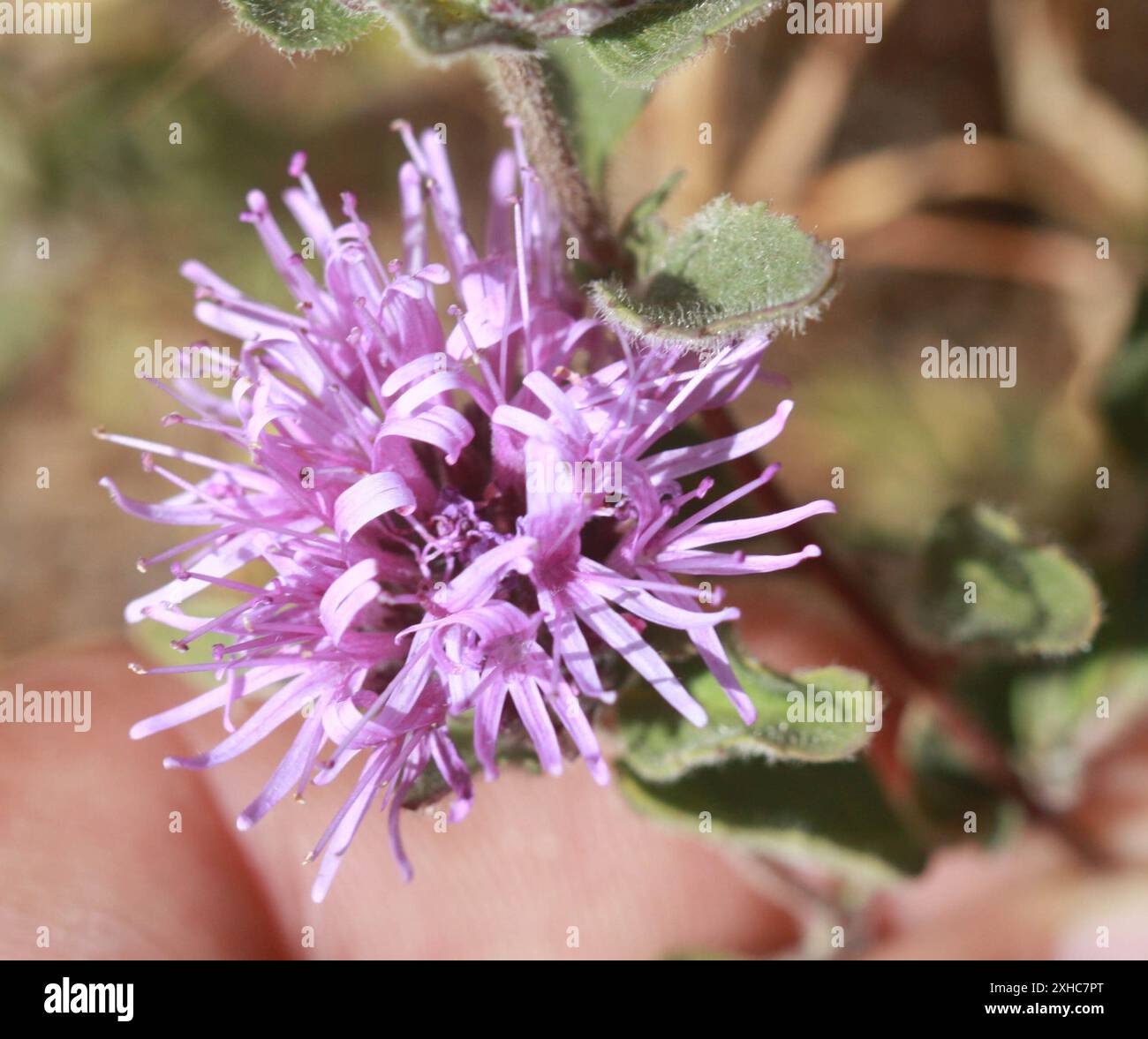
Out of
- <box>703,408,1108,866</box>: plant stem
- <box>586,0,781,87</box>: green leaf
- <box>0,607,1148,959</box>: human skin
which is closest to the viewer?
<box>586,0,781,87</box>: green leaf

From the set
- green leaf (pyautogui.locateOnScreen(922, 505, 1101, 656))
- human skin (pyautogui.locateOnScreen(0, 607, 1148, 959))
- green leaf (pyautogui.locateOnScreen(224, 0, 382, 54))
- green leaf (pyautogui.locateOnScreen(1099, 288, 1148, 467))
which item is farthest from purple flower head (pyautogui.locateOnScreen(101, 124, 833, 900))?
green leaf (pyautogui.locateOnScreen(1099, 288, 1148, 467))

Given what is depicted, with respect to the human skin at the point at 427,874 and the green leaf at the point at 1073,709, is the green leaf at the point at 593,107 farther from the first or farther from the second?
the green leaf at the point at 1073,709

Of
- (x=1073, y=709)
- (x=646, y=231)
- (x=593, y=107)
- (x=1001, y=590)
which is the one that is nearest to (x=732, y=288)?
(x=646, y=231)

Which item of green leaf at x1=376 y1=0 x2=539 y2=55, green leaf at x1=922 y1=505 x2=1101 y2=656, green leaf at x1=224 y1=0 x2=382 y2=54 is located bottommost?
green leaf at x1=922 y1=505 x2=1101 y2=656

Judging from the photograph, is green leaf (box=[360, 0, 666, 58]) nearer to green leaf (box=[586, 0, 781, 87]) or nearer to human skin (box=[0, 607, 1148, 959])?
green leaf (box=[586, 0, 781, 87])

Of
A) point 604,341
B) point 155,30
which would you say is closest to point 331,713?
point 604,341

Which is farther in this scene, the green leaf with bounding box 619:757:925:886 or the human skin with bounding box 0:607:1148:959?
the human skin with bounding box 0:607:1148:959
